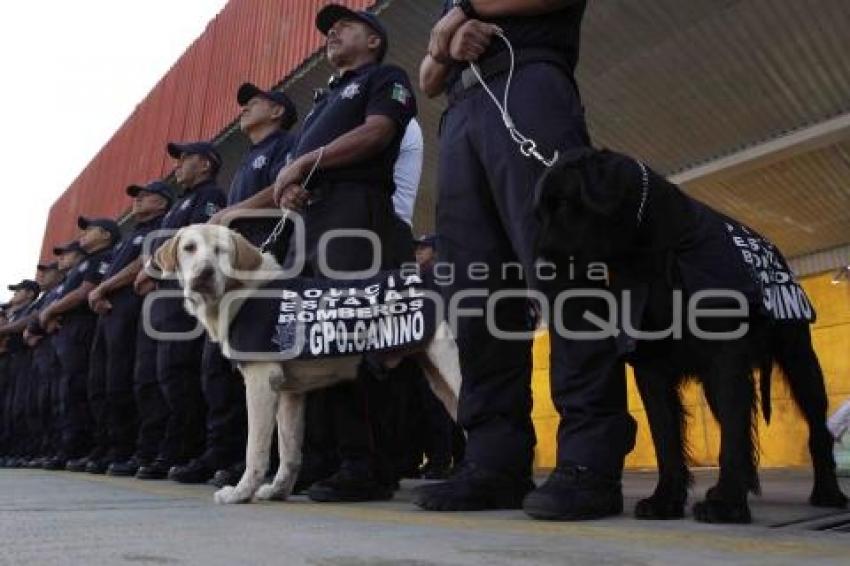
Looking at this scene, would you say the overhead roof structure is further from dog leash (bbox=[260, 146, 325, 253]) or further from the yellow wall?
dog leash (bbox=[260, 146, 325, 253])

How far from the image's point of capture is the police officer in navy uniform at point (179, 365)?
477 cm

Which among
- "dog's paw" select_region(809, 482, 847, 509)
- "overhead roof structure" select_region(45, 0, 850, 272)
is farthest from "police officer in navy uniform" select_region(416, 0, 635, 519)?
"overhead roof structure" select_region(45, 0, 850, 272)

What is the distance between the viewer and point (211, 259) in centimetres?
339

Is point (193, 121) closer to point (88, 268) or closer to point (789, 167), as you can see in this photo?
point (88, 268)

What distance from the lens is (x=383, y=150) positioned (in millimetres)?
3520

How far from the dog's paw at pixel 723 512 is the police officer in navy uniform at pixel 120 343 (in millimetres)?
4284

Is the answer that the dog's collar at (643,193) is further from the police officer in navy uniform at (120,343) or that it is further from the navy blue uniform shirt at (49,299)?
the navy blue uniform shirt at (49,299)

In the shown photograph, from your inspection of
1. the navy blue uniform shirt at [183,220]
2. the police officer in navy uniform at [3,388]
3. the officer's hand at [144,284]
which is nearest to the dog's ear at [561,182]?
the navy blue uniform shirt at [183,220]

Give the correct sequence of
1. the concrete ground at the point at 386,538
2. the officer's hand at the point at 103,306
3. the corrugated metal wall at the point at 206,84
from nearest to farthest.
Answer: the concrete ground at the point at 386,538
the officer's hand at the point at 103,306
the corrugated metal wall at the point at 206,84

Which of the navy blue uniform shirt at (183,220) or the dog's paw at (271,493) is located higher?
the navy blue uniform shirt at (183,220)

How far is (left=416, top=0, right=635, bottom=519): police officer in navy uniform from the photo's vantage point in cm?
230

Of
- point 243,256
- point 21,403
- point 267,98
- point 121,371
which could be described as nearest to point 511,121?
point 243,256

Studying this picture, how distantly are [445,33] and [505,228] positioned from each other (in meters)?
0.67

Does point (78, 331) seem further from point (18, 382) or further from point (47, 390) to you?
point (18, 382)
